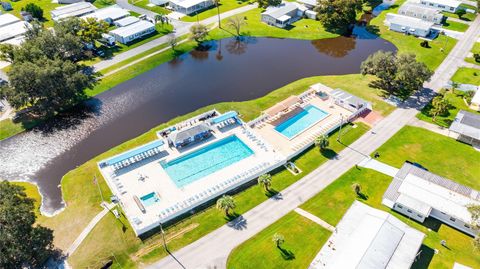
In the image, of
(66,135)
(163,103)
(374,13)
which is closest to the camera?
(66,135)

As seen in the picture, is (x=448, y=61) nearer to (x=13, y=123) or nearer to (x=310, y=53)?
(x=310, y=53)

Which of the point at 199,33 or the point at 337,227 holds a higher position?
the point at 199,33

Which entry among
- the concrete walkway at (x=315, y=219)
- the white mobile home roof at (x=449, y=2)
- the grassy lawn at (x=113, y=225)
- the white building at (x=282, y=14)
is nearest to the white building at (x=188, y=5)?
the white building at (x=282, y=14)

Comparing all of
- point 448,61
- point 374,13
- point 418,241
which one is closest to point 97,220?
point 418,241

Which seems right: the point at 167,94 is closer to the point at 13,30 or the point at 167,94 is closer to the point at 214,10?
the point at 214,10

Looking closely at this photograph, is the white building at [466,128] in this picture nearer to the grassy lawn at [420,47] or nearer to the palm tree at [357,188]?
the grassy lawn at [420,47]

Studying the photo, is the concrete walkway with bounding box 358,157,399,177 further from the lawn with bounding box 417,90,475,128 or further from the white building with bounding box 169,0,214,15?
the white building with bounding box 169,0,214,15
